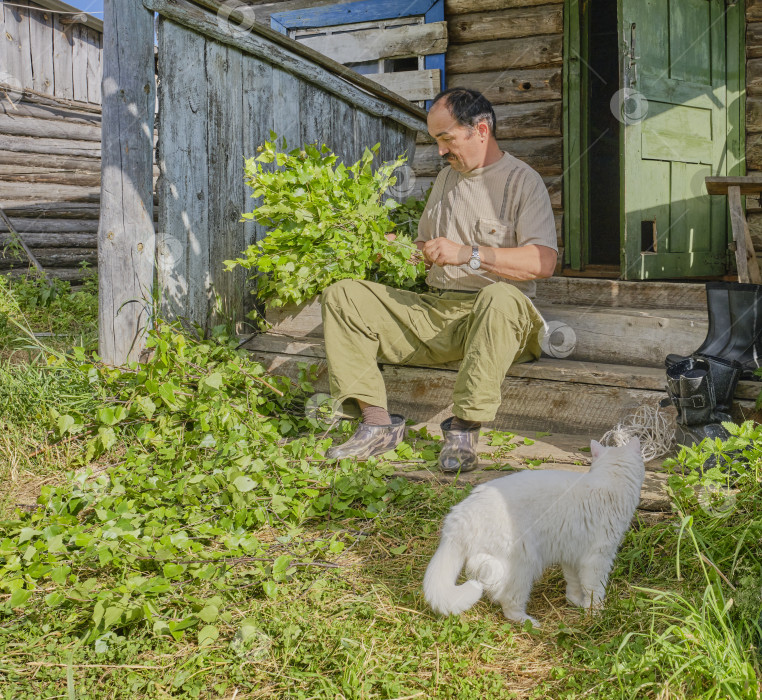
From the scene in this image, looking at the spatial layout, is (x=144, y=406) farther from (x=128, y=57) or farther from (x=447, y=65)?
(x=447, y=65)

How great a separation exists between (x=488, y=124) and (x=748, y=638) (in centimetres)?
250

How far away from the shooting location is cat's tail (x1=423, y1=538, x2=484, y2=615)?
2.00 m

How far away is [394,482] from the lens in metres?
2.89

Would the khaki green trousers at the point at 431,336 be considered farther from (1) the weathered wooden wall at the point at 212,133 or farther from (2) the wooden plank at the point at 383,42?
(2) the wooden plank at the point at 383,42

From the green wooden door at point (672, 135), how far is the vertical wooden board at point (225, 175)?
8.71 ft

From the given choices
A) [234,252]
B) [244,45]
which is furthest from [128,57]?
[234,252]

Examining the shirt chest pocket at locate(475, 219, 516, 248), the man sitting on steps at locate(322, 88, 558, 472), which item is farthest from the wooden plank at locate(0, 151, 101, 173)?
the shirt chest pocket at locate(475, 219, 516, 248)

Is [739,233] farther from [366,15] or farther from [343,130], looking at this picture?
[366,15]

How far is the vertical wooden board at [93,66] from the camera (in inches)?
454

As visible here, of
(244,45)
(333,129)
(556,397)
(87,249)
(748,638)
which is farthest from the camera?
(87,249)

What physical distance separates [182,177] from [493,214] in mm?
1672

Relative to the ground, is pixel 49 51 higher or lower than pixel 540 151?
higher

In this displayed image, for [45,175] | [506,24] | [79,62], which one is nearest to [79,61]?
[79,62]

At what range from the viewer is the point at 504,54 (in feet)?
19.9
